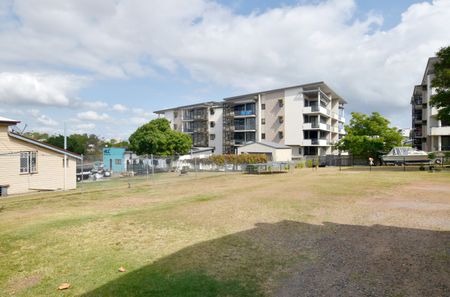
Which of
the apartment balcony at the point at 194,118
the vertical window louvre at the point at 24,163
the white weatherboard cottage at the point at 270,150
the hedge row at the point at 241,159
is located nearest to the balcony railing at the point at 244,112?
the apartment balcony at the point at 194,118

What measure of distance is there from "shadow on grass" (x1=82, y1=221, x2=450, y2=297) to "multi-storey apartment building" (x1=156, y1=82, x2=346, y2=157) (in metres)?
44.5

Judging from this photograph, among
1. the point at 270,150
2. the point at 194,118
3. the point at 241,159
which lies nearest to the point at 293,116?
the point at 270,150

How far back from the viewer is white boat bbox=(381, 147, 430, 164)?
35.8 m

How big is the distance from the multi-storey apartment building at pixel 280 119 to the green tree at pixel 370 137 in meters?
6.05

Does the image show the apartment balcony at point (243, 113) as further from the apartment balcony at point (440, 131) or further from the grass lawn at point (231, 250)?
the grass lawn at point (231, 250)

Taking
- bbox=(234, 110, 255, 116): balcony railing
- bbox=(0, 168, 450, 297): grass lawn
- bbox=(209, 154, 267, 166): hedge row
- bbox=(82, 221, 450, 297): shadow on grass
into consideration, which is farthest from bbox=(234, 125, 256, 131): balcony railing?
bbox=(82, 221, 450, 297): shadow on grass

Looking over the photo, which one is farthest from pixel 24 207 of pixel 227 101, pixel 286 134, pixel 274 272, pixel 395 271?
pixel 227 101

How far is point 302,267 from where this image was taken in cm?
579

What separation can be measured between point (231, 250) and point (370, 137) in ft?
143

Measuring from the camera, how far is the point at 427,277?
5223 mm

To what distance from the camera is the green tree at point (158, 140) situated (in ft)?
146

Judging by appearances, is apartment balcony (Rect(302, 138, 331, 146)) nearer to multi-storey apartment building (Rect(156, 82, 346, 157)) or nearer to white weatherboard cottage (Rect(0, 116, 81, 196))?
multi-storey apartment building (Rect(156, 82, 346, 157))

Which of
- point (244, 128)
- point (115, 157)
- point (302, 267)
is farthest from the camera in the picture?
point (244, 128)

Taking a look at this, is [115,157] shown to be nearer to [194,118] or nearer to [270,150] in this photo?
[194,118]
